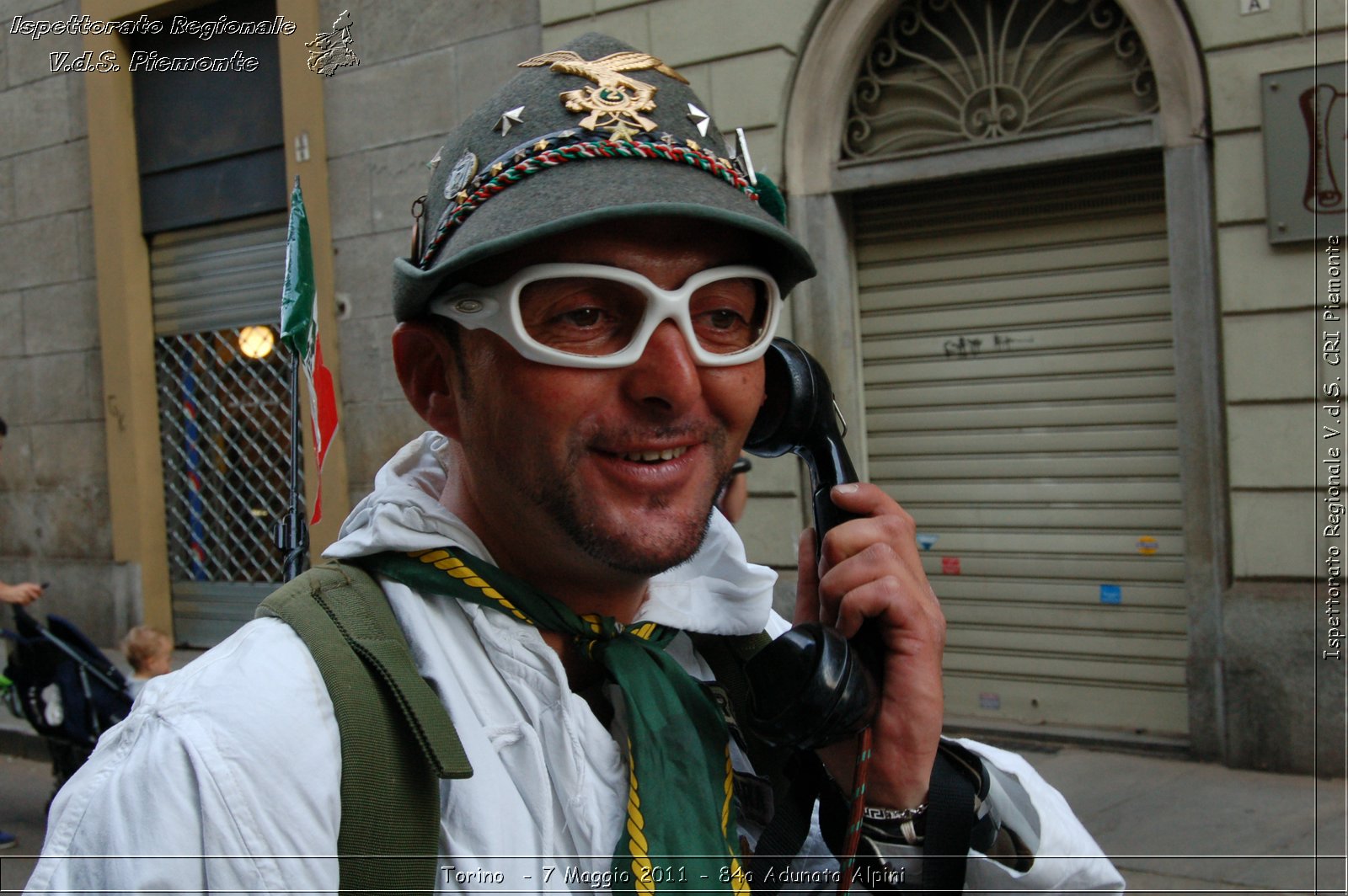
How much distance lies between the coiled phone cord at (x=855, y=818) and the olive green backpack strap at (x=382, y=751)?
0.57 meters

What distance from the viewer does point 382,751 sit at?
48.3 inches

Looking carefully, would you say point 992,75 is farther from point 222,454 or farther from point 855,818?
point 222,454

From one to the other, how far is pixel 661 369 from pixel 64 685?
5336mm

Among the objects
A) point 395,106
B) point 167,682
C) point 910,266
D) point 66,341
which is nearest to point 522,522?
point 167,682

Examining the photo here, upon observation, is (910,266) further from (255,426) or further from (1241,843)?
(255,426)

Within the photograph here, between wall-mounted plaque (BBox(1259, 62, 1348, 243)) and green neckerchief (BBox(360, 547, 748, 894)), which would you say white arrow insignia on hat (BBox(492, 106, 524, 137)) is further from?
wall-mounted plaque (BBox(1259, 62, 1348, 243))

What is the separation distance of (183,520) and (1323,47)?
9011mm

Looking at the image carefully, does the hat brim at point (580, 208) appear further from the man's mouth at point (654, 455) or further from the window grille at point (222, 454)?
the window grille at point (222, 454)

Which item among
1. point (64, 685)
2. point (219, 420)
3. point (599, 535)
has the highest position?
point (219, 420)

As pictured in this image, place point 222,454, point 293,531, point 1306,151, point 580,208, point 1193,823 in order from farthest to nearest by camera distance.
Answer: point 222,454 → point 1306,151 → point 1193,823 → point 293,531 → point 580,208

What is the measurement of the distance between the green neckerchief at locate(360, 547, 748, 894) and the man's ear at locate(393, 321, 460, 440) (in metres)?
0.22

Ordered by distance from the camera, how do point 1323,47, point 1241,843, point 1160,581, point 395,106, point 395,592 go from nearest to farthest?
point 395,592 → point 1241,843 → point 1323,47 → point 1160,581 → point 395,106

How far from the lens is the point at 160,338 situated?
10.3m

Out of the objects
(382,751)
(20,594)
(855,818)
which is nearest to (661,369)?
(382,751)
